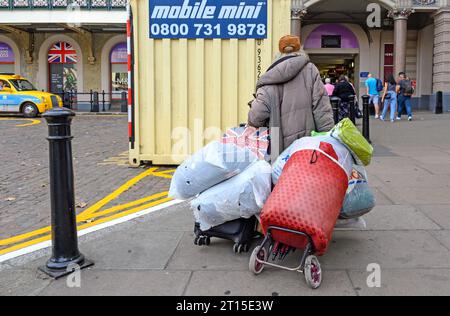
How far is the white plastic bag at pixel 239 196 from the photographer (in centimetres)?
365

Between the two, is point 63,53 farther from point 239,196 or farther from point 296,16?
point 239,196

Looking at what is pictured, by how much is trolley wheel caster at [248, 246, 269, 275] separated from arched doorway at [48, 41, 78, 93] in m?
24.7

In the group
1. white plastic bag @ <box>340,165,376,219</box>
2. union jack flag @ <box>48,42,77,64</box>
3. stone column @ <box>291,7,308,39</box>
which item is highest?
stone column @ <box>291,7,308,39</box>

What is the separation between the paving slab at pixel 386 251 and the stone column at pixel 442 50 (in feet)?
59.0

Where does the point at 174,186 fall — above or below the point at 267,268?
above

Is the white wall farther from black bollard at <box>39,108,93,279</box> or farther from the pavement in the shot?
black bollard at <box>39,108,93,279</box>

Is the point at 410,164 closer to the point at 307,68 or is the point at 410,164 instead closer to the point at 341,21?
the point at 307,68

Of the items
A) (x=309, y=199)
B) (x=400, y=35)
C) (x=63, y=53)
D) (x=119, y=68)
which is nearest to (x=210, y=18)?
(x=309, y=199)

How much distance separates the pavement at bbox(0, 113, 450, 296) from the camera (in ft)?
10.6

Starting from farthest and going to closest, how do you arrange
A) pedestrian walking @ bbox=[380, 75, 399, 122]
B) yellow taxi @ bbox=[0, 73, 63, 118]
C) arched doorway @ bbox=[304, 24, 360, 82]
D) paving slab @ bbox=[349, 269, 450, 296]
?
arched doorway @ bbox=[304, 24, 360, 82]
yellow taxi @ bbox=[0, 73, 63, 118]
pedestrian walking @ bbox=[380, 75, 399, 122]
paving slab @ bbox=[349, 269, 450, 296]

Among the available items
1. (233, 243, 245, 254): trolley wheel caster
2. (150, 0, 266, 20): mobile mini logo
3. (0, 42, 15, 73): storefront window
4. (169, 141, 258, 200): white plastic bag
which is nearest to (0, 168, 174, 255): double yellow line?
(169, 141, 258, 200): white plastic bag
